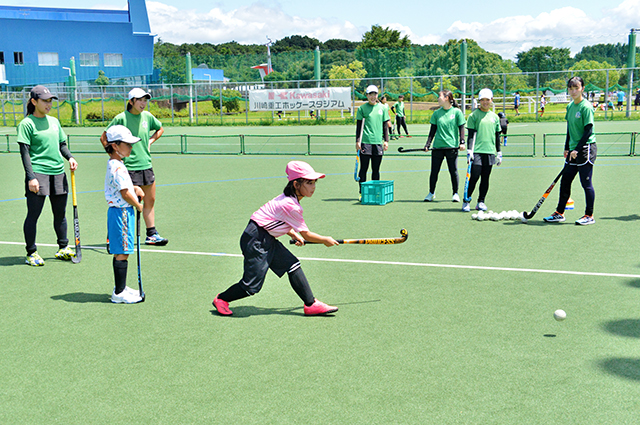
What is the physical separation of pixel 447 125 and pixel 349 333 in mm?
7279

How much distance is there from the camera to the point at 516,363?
4613 millimetres

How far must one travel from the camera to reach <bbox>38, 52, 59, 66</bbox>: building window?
72812 millimetres

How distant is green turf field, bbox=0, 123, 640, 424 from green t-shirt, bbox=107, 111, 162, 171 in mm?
1211

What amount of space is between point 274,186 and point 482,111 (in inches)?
229

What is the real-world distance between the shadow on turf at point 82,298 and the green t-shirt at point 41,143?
1.87 metres

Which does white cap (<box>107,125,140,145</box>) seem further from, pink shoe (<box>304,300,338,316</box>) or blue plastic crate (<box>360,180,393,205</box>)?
blue plastic crate (<box>360,180,393,205</box>)

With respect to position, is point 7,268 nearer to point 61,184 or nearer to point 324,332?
point 61,184

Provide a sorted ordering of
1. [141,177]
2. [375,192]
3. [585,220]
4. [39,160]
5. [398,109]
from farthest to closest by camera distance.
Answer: [398,109] < [375,192] < [585,220] < [141,177] < [39,160]

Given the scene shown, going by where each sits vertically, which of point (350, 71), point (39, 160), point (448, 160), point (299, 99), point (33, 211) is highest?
point (350, 71)

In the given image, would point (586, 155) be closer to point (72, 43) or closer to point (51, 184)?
point (51, 184)

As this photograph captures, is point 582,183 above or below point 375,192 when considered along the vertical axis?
above

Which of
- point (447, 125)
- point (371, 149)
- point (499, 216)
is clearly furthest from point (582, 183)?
point (371, 149)

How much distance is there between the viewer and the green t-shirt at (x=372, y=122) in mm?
12195

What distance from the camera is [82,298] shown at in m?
6.42
